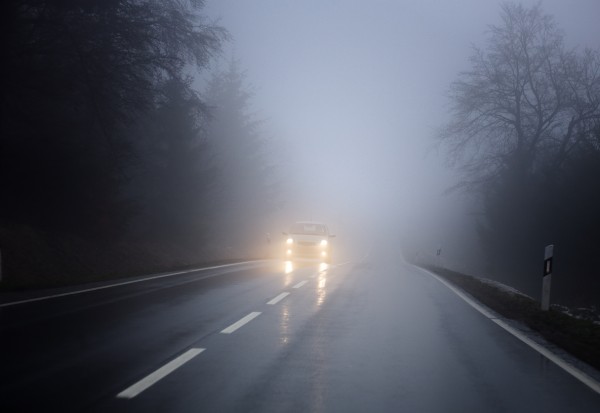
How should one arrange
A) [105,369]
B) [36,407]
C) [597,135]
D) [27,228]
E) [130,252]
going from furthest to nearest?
[130,252], [597,135], [27,228], [105,369], [36,407]

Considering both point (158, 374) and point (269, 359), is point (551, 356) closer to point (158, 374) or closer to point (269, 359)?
point (269, 359)

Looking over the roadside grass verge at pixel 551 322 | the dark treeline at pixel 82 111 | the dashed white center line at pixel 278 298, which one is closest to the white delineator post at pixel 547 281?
the roadside grass verge at pixel 551 322

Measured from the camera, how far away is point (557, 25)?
24344 mm

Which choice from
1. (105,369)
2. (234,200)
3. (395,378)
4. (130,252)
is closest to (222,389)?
(105,369)

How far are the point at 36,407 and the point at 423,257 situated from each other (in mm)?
41518

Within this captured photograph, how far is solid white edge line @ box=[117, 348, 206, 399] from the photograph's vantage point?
4.65m

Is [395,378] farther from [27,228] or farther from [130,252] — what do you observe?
[130,252]

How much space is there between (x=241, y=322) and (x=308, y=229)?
17.1 meters

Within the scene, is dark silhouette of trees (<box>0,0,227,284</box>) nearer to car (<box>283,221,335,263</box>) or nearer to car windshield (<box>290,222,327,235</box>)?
car (<box>283,221,335,263</box>)

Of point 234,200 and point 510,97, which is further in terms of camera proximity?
point 234,200

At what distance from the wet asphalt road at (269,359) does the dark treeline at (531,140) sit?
42.5 ft

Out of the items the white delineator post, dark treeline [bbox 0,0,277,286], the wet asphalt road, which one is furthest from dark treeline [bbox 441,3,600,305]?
dark treeline [bbox 0,0,277,286]

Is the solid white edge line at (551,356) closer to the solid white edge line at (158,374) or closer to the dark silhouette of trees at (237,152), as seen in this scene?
the solid white edge line at (158,374)

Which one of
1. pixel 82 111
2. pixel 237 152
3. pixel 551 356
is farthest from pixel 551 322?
pixel 237 152
